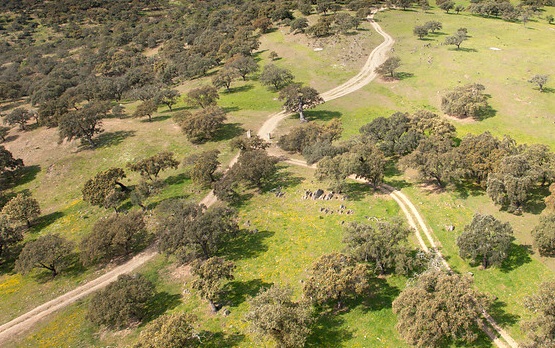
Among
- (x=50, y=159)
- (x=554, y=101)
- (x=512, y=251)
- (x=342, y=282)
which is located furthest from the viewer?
(x=50, y=159)

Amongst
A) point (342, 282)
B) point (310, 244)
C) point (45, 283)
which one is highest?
point (342, 282)

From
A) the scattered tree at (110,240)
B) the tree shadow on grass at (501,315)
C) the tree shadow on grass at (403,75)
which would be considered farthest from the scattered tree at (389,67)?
the scattered tree at (110,240)

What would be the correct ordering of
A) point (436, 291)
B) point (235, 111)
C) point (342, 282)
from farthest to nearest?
point (235, 111) < point (342, 282) < point (436, 291)

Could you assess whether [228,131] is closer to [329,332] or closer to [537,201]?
[329,332]

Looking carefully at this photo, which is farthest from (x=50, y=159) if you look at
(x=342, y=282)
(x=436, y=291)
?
(x=436, y=291)

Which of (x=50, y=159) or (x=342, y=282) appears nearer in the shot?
(x=342, y=282)

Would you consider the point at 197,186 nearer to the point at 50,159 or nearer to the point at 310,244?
the point at 310,244

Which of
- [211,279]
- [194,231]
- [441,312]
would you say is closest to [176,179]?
[194,231]

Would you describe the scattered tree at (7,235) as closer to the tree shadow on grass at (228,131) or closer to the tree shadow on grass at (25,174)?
the tree shadow on grass at (25,174)
